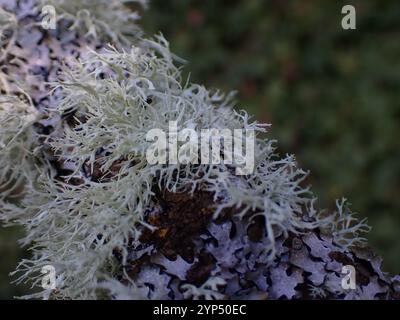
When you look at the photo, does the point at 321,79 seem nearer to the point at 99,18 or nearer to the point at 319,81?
the point at 319,81

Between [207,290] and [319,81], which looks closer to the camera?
[207,290]

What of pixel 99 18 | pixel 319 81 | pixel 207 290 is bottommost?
pixel 207 290

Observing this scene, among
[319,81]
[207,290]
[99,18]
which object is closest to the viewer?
[207,290]

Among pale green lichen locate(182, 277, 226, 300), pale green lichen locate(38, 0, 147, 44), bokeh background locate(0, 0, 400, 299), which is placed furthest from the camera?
bokeh background locate(0, 0, 400, 299)

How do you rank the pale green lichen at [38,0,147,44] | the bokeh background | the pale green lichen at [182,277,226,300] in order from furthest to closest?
the bokeh background
the pale green lichen at [38,0,147,44]
the pale green lichen at [182,277,226,300]

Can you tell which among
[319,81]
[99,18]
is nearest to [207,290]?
[99,18]

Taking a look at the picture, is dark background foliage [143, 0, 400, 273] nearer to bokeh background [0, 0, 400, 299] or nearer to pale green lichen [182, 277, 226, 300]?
bokeh background [0, 0, 400, 299]

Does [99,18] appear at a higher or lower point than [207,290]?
higher

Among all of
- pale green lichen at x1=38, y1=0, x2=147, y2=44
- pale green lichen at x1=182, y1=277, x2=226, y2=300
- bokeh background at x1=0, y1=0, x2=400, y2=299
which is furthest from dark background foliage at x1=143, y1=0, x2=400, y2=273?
pale green lichen at x1=182, y1=277, x2=226, y2=300

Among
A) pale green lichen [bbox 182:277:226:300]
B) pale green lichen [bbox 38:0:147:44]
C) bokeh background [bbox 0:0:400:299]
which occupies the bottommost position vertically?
pale green lichen [bbox 182:277:226:300]
